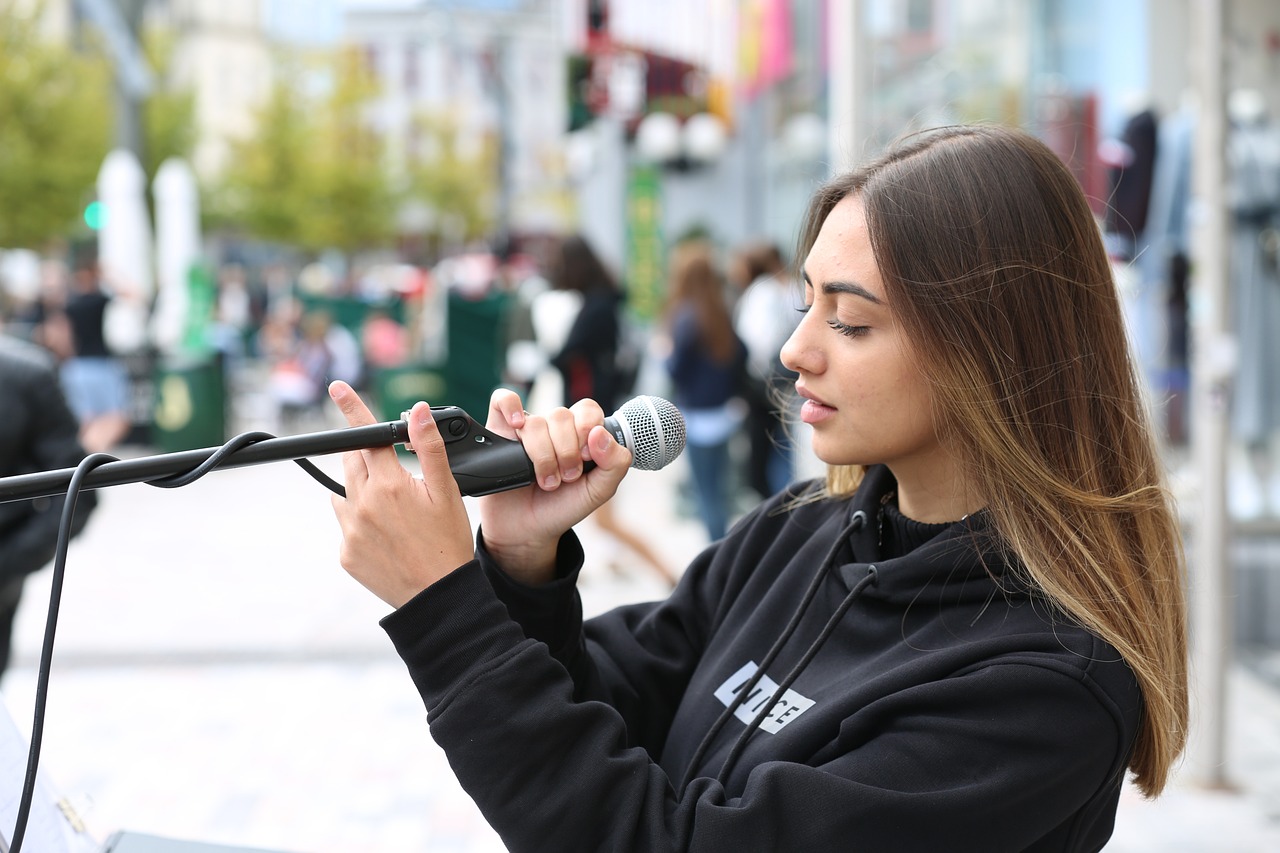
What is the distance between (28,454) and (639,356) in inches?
197

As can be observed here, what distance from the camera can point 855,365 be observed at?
4.89ft

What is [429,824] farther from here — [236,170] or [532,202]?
[532,202]

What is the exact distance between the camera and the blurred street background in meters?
4.36

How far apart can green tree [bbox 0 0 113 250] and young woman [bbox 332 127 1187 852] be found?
2554 centimetres

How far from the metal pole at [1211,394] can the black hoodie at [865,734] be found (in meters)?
3.13

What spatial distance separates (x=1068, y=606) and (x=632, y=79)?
510 inches

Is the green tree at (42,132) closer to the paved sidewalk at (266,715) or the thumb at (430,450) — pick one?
the paved sidewalk at (266,715)

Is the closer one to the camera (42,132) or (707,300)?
(707,300)

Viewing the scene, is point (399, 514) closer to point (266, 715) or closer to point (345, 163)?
point (266, 715)

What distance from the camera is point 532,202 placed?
2391 inches

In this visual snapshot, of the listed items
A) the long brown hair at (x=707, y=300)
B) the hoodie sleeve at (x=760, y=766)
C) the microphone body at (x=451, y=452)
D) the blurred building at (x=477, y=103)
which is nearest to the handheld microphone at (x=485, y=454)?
the microphone body at (x=451, y=452)

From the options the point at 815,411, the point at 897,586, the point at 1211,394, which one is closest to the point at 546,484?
the point at 815,411

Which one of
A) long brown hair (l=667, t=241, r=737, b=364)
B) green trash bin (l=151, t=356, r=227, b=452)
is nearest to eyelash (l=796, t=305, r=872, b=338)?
long brown hair (l=667, t=241, r=737, b=364)

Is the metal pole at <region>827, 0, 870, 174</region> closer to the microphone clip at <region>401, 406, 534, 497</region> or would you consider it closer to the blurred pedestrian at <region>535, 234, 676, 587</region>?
the blurred pedestrian at <region>535, 234, 676, 587</region>
